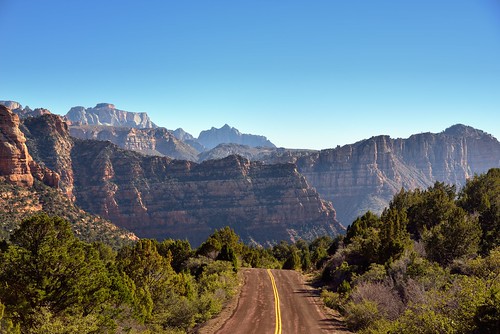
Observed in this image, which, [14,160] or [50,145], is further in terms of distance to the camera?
[50,145]

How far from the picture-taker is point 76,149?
640 feet

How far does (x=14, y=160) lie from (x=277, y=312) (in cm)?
9903

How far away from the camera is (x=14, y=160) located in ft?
330

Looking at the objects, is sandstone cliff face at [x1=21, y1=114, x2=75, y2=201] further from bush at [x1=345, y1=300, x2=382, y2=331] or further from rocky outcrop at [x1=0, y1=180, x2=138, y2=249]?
bush at [x1=345, y1=300, x2=382, y2=331]

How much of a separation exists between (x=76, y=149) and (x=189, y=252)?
163871mm

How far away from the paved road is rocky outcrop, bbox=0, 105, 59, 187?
3348 inches

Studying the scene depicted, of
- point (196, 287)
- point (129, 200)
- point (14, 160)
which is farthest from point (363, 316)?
point (129, 200)

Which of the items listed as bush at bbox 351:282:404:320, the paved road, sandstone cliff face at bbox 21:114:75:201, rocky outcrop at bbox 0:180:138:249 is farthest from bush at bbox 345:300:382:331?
sandstone cliff face at bbox 21:114:75:201

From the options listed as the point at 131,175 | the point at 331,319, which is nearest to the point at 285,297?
the point at 331,319

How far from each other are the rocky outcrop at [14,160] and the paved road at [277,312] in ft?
279

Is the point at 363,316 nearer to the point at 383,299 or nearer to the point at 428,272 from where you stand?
the point at 383,299

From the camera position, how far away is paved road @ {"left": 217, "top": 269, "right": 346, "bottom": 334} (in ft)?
69.6

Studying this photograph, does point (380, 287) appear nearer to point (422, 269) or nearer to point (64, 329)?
point (422, 269)

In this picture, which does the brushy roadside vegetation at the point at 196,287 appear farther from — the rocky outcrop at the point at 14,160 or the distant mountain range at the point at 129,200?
the distant mountain range at the point at 129,200
